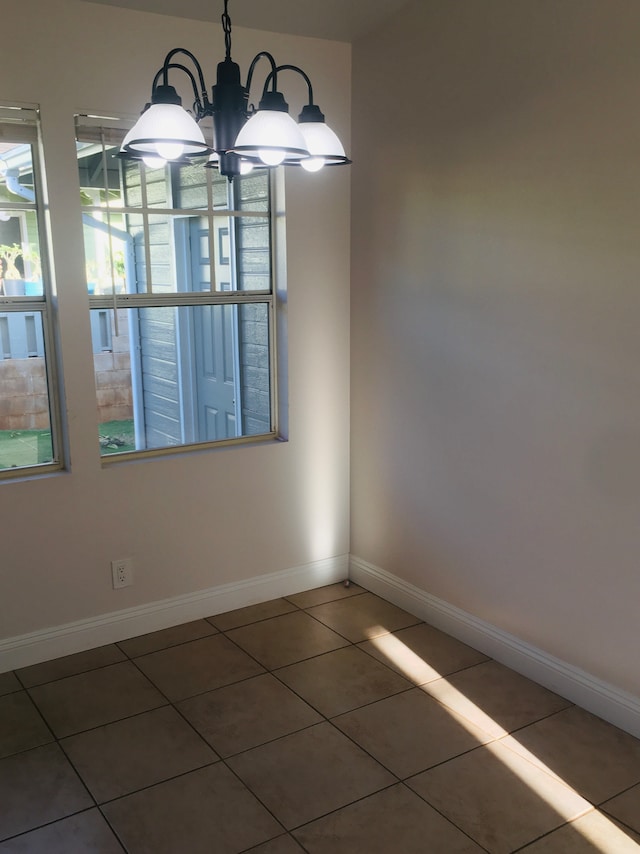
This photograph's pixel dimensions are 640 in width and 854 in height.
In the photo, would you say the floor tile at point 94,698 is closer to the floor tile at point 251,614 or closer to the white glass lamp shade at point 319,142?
the floor tile at point 251,614

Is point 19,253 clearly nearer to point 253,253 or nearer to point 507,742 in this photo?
point 253,253

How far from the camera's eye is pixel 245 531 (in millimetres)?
3648

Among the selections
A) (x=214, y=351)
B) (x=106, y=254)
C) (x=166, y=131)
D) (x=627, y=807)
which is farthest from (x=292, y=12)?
(x=627, y=807)

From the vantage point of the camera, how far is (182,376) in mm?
3416

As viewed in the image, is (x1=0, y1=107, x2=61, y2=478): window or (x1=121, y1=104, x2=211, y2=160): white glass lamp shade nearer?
(x1=121, y1=104, x2=211, y2=160): white glass lamp shade

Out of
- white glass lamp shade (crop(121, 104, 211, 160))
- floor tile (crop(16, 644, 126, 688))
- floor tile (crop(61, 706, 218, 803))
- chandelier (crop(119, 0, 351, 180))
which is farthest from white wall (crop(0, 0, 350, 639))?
white glass lamp shade (crop(121, 104, 211, 160))

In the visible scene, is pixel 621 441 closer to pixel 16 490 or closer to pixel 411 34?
pixel 411 34

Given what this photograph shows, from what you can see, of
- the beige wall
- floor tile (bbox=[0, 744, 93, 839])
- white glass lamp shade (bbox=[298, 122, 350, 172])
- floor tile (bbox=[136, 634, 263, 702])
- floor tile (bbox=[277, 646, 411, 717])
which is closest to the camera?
white glass lamp shade (bbox=[298, 122, 350, 172])

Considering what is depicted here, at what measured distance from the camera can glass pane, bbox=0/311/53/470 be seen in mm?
2996

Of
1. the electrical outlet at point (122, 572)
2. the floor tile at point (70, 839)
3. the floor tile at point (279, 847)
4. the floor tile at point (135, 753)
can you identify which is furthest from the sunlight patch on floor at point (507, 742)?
the floor tile at point (70, 839)

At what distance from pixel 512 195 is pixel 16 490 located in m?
2.22

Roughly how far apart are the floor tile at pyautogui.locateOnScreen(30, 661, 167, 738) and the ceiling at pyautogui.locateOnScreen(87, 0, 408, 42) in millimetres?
2629

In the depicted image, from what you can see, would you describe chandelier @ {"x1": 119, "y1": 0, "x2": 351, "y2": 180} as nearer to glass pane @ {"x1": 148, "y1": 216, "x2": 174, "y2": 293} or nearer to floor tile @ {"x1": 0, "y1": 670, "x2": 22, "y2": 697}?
glass pane @ {"x1": 148, "y1": 216, "x2": 174, "y2": 293}

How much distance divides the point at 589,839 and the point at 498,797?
28 centimetres
